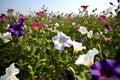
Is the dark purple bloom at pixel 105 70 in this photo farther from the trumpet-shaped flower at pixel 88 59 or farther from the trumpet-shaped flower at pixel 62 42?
the trumpet-shaped flower at pixel 62 42

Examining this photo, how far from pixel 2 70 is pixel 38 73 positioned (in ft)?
2.96

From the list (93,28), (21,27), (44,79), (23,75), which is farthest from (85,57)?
(93,28)

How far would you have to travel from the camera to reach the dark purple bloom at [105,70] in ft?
4.62

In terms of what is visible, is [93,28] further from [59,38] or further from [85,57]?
[85,57]

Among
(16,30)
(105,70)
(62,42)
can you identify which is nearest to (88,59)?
(105,70)

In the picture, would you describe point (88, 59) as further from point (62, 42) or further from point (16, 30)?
point (16, 30)

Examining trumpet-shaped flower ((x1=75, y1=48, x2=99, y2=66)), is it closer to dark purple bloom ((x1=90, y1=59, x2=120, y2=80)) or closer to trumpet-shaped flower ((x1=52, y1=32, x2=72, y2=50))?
dark purple bloom ((x1=90, y1=59, x2=120, y2=80))

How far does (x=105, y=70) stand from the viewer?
148 cm

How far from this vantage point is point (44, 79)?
316cm

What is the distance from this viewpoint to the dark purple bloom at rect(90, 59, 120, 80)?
1.41 m

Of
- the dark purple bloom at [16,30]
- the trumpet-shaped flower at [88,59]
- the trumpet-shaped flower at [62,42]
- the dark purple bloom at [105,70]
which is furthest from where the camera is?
the dark purple bloom at [16,30]

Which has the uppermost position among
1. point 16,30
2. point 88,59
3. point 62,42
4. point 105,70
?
point 16,30

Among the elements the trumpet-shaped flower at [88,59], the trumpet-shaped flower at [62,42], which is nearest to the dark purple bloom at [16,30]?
the trumpet-shaped flower at [62,42]

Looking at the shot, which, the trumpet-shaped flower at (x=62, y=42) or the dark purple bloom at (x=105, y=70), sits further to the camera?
the trumpet-shaped flower at (x=62, y=42)
